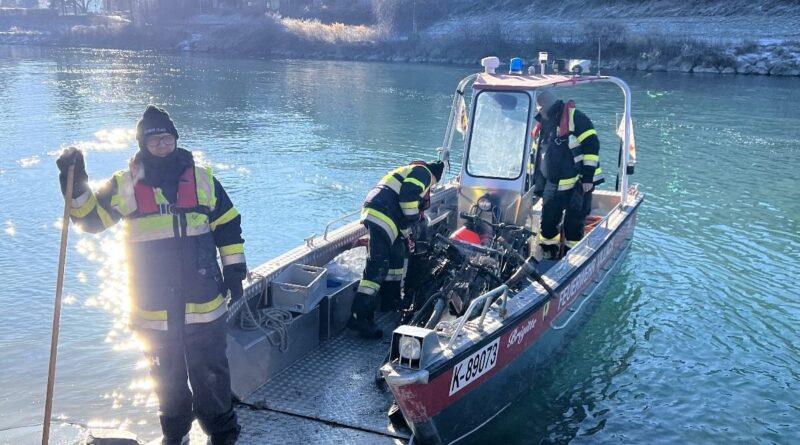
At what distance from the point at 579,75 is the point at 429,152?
8.73 meters

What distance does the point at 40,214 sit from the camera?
10688mm

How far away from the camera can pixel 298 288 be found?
5.10 meters

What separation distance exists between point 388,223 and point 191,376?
1.94 metres

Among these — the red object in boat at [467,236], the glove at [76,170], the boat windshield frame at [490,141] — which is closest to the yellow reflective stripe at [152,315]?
the glove at [76,170]

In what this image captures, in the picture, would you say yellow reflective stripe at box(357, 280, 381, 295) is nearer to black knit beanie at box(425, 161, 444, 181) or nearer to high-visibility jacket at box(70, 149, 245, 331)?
black knit beanie at box(425, 161, 444, 181)

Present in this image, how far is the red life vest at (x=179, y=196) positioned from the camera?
3570mm

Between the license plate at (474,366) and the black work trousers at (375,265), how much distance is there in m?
1.17

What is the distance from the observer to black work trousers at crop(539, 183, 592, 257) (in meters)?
6.67

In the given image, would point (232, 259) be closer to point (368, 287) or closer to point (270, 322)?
point (270, 322)

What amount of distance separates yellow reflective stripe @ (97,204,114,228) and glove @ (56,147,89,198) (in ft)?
0.44

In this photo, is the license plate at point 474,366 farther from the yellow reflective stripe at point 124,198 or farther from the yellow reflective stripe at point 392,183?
the yellow reflective stripe at point 124,198

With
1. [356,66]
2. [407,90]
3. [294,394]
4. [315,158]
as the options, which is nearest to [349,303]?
[294,394]

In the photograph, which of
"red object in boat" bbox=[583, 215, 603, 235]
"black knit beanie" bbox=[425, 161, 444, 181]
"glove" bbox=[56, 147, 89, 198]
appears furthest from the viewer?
"red object in boat" bbox=[583, 215, 603, 235]

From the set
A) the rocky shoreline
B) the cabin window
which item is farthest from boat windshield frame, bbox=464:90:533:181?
the rocky shoreline
